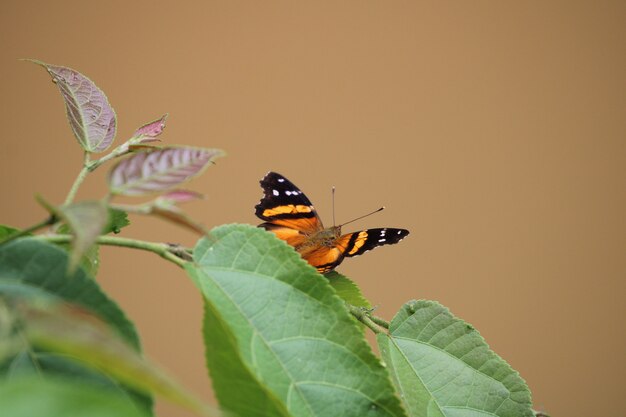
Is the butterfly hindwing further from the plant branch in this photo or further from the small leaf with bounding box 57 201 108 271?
the small leaf with bounding box 57 201 108 271

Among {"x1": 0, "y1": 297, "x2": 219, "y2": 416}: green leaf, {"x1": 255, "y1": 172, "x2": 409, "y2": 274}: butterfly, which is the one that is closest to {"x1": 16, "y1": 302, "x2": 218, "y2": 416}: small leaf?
{"x1": 0, "y1": 297, "x2": 219, "y2": 416}: green leaf

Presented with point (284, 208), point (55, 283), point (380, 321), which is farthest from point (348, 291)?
point (284, 208)

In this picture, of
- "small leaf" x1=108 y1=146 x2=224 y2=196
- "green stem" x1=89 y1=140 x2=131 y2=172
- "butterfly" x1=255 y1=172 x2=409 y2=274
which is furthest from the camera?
"butterfly" x1=255 y1=172 x2=409 y2=274

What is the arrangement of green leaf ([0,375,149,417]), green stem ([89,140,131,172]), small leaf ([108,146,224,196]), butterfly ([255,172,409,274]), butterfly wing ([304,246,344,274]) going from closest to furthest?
green leaf ([0,375,149,417])
small leaf ([108,146,224,196])
green stem ([89,140,131,172])
butterfly wing ([304,246,344,274])
butterfly ([255,172,409,274])

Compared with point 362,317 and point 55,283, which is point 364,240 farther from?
point 55,283

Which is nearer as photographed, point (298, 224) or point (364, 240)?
point (364, 240)
